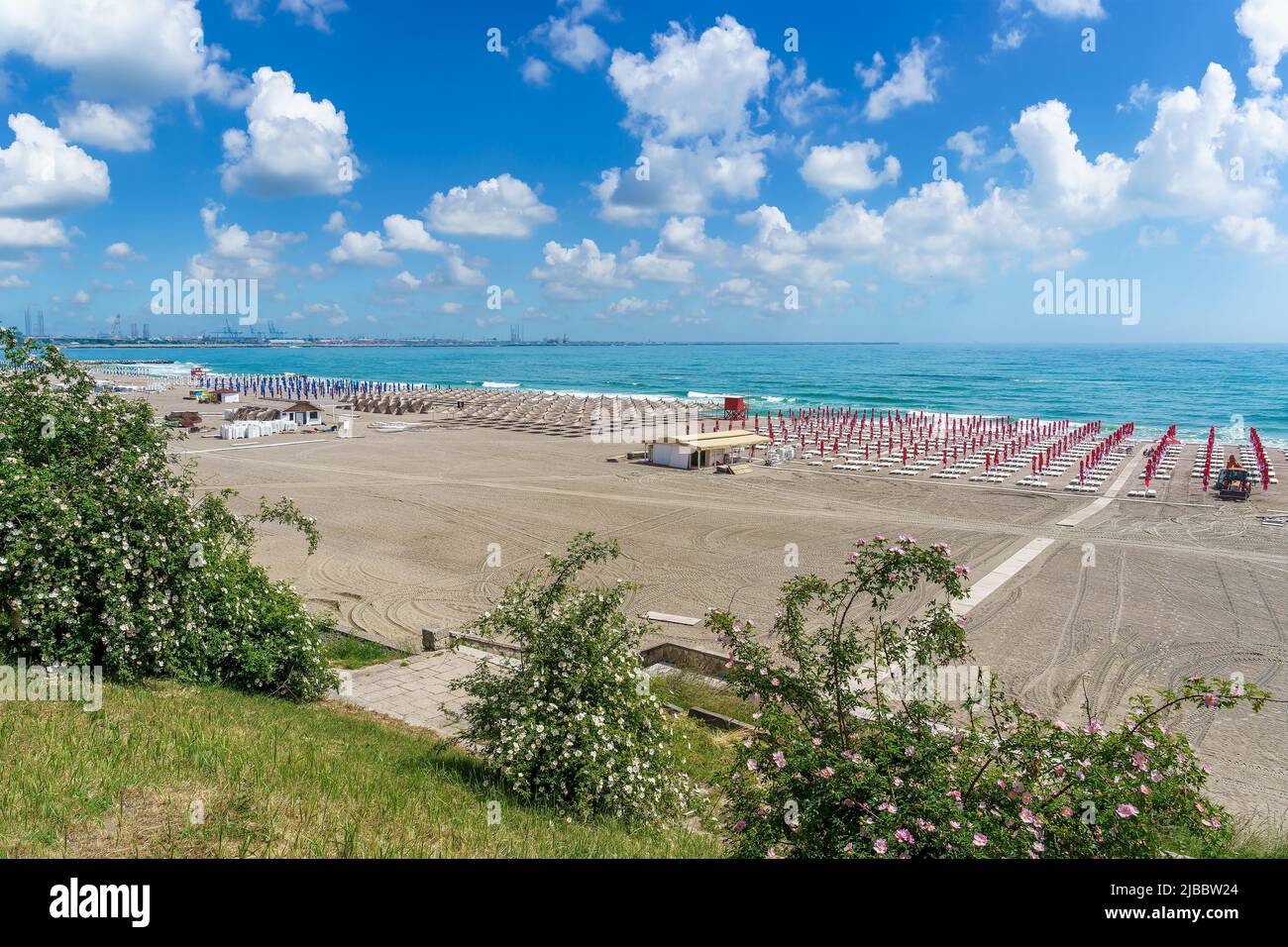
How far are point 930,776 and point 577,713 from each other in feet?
10.7

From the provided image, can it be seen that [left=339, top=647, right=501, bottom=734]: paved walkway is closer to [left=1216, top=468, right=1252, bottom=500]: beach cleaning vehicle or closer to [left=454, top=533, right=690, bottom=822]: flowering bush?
[left=454, top=533, right=690, bottom=822]: flowering bush

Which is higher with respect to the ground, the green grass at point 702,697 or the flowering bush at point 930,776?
the flowering bush at point 930,776

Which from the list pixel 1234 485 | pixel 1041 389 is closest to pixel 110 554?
pixel 1234 485

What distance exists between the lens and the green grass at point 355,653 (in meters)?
12.3

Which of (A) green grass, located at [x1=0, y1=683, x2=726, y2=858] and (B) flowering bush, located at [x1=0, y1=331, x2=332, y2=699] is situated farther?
(B) flowering bush, located at [x1=0, y1=331, x2=332, y2=699]

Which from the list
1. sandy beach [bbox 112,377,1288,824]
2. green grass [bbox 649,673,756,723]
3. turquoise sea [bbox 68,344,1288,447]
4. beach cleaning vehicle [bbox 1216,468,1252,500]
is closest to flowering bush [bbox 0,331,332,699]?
sandy beach [bbox 112,377,1288,824]

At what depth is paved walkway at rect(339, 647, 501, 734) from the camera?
404 inches

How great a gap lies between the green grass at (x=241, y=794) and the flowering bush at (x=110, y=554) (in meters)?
0.71

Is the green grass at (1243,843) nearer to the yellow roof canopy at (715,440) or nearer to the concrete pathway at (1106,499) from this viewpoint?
the concrete pathway at (1106,499)

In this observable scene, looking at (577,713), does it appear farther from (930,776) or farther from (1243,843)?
(1243,843)

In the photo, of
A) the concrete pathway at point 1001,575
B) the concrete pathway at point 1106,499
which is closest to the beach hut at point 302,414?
the concrete pathway at point 1001,575

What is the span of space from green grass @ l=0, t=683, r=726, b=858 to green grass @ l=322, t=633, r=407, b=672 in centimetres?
418

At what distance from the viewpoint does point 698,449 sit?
33906mm

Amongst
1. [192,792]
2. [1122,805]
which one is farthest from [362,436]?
[1122,805]
